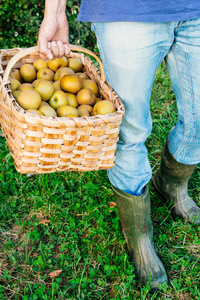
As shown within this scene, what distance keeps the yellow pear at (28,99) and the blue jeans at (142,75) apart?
1.16 ft

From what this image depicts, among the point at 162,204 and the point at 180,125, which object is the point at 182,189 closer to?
the point at 162,204

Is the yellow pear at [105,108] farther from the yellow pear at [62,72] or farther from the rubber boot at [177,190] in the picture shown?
the rubber boot at [177,190]

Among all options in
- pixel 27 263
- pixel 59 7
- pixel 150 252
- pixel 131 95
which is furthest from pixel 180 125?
pixel 27 263

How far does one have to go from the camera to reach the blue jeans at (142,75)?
134cm

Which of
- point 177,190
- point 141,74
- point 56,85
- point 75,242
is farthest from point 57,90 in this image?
point 177,190

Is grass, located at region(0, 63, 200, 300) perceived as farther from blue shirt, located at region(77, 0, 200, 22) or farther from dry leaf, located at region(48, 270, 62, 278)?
blue shirt, located at region(77, 0, 200, 22)

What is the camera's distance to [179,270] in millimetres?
1847

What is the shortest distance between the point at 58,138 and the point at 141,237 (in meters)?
0.80

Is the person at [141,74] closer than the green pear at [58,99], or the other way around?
the person at [141,74]

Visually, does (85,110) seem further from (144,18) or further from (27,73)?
(144,18)

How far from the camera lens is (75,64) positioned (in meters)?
1.90

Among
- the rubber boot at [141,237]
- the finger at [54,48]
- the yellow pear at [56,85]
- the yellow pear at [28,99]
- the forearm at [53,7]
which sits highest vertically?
the forearm at [53,7]

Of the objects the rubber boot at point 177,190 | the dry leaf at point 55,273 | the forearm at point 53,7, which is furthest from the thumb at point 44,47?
the dry leaf at point 55,273

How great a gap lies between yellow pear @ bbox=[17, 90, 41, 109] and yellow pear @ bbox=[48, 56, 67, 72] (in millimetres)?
396
